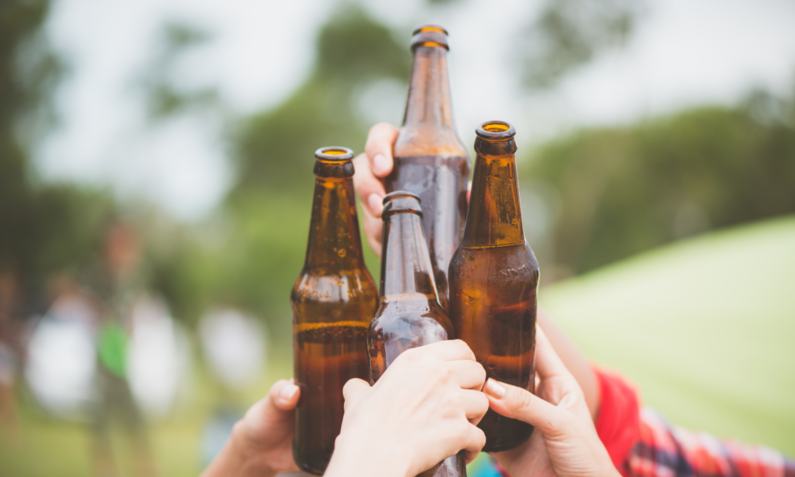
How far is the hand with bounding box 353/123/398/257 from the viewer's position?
109cm

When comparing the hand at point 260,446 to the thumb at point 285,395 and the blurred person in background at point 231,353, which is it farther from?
the blurred person in background at point 231,353

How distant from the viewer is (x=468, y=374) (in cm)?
78

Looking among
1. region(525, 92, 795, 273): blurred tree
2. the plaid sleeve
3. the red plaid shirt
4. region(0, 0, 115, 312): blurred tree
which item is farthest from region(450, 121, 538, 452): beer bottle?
region(525, 92, 795, 273): blurred tree

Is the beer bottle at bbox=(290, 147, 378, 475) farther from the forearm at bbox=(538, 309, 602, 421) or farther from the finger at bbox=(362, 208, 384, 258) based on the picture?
the forearm at bbox=(538, 309, 602, 421)

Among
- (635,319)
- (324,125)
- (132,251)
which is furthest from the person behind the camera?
(324,125)

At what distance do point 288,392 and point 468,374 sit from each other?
423 millimetres

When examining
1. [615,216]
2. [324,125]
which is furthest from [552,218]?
[324,125]

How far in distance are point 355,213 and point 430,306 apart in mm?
280

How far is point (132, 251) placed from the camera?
500 centimetres

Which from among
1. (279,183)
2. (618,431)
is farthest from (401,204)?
(279,183)

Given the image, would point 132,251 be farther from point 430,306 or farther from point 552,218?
point 552,218

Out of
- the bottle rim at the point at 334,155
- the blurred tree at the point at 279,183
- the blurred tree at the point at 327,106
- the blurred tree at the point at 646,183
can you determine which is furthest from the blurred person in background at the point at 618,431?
the blurred tree at the point at 327,106

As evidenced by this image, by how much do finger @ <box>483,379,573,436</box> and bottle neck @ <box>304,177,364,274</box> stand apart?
0.36 metres

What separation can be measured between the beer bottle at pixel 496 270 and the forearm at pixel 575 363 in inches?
18.9
